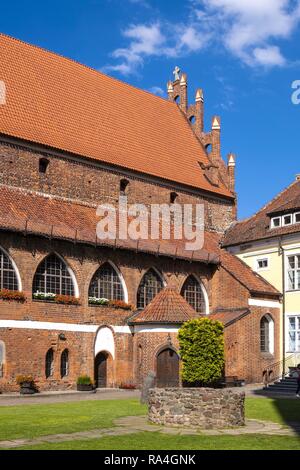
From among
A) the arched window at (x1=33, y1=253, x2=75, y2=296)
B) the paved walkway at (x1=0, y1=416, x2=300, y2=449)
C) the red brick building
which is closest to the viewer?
the paved walkway at (x1=0, y1=416, x2=300, y2=449)

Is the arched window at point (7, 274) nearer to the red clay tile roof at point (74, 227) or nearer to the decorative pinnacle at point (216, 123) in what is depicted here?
the red clay tile roof at point (74, 227)

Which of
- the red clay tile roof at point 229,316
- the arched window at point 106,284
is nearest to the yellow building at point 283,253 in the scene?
the red clay tile roof at point 229,316

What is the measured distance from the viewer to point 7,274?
2823cm

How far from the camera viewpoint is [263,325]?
117ft

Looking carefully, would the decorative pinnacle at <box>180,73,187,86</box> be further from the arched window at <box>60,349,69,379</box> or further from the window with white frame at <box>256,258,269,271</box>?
the arched window at <box>60,349,69,379</box>

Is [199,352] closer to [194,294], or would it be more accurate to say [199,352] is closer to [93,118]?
[194,294]

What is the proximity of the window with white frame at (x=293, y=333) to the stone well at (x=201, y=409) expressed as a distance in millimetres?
19947

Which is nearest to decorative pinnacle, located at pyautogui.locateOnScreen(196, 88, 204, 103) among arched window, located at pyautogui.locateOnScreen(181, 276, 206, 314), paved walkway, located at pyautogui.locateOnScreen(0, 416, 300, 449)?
arched window, located at pyautogui.locateOnScreen(181, 276, 206, 314)

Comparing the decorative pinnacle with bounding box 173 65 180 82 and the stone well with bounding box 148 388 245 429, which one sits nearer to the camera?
the stone well with bounding box 148 388 245 429

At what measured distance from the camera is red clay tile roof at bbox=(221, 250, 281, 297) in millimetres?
34969

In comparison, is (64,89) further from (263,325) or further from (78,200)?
(263,325)

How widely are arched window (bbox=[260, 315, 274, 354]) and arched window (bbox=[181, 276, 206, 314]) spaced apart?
130 inches
